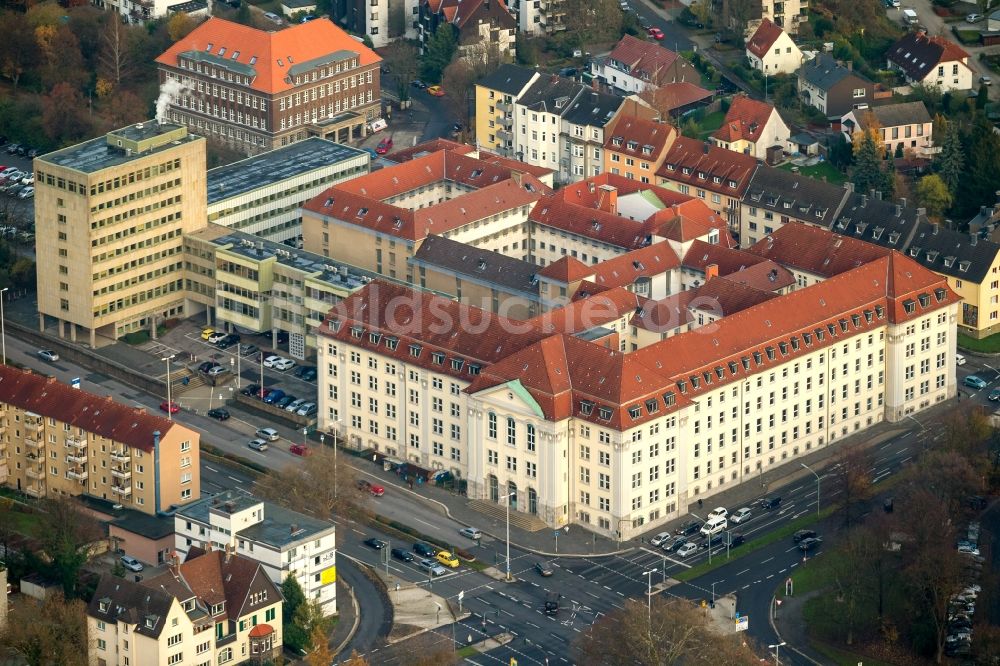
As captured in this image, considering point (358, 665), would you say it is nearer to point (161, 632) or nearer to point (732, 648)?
point (161, 632)

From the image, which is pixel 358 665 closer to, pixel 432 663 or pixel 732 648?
pixel 432 663

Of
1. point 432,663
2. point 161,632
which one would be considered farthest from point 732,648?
point 161,632

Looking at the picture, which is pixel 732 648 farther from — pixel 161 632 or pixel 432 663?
pixel 161 632

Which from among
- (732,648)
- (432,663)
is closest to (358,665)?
(432,663)

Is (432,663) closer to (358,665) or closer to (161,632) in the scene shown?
(358,665)
